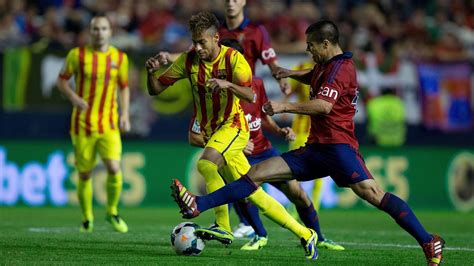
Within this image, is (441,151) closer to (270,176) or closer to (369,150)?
(369,150)

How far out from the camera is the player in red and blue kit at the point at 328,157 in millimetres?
8445

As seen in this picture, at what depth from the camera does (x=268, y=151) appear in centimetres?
1088

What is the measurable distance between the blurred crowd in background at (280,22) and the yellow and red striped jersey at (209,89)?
895 cm

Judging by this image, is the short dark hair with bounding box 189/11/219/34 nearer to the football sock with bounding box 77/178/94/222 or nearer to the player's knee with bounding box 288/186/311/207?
the player's knee with bounding box 288/186/311/207

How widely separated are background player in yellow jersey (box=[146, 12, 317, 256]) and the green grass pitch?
1.11ft

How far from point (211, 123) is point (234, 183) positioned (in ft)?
3.03

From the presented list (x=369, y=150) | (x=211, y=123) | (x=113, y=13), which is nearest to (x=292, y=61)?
(x=369, y=150)

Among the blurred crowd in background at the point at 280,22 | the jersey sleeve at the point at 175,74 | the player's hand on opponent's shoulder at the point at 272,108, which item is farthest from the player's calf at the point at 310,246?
the blurred crowd in background at the point at 280,22

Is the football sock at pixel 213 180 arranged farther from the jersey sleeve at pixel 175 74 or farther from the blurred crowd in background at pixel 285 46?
the blurred crowd in background at pixel 285 46

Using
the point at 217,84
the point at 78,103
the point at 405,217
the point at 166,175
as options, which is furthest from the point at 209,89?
the point at 166,175

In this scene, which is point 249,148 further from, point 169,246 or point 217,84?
point 217,84

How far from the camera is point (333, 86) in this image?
8.52m

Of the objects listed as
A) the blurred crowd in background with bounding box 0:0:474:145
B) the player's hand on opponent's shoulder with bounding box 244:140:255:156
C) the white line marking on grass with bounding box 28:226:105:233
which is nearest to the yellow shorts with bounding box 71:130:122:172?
the white line marking on grass with bounding box 28:226:105:233

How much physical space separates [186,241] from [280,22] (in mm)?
11032
